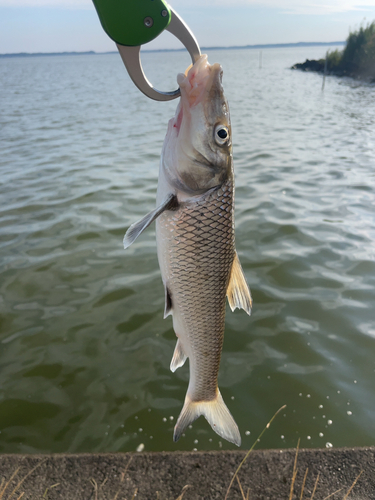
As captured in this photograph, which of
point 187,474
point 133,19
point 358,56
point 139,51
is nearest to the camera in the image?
point 133,19

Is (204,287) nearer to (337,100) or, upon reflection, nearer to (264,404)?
(264,404)

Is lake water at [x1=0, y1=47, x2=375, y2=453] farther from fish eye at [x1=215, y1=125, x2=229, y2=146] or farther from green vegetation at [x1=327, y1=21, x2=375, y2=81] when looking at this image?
green vegetation at [x1=327, y1=21, x2=375, y2=81]

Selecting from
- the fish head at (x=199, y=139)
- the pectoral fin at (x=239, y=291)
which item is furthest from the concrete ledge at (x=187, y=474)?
the fish head at (x=199, y=139)

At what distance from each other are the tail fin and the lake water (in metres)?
0.91

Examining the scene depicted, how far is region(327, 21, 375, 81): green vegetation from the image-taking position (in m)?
41.6

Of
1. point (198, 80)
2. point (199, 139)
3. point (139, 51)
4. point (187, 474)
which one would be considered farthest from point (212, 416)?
point (139, 51)

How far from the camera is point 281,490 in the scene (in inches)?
95.4

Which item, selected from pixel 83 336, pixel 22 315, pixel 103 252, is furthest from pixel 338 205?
pixel 22 315

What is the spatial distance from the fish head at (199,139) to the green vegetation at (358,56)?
45.0 meters

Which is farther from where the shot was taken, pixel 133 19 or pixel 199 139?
pixel 199 139

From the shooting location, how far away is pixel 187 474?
2531 mm

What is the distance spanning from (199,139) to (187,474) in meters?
2.22

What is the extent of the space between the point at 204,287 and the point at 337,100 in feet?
84.1

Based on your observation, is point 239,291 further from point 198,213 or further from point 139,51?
point 139,51
